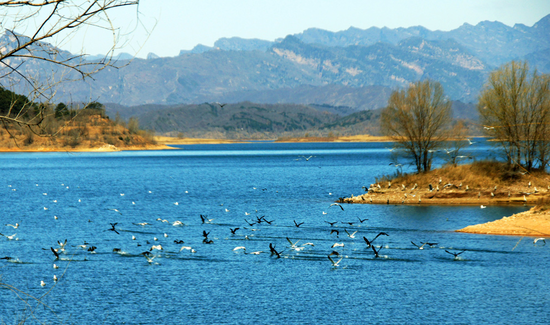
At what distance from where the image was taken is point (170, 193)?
70375 mm

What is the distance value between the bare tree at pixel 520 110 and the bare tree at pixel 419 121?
17.7 feet

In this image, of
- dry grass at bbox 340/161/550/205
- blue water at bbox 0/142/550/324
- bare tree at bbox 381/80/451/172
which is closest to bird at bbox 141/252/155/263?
blue water at bbox 0/142/550/324

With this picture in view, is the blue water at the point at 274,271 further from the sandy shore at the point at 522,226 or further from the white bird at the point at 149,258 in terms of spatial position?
the sandy shore at the point at 522,226

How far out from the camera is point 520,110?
54.4 m

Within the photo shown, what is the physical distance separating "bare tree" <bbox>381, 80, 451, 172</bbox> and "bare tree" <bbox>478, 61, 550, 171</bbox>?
539 centimetres

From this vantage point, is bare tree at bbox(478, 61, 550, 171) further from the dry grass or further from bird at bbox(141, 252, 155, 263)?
bird at bbox(141, 252, 155, 263)

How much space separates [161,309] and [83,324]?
3.05 meters

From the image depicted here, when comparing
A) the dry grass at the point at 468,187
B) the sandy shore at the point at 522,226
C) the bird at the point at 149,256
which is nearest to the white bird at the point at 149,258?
the bird at the point at 149,256

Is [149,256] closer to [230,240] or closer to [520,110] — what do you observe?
[230,240]

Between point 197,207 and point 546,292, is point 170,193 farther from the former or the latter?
point 546,292

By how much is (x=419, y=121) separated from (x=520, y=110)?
34.5ft

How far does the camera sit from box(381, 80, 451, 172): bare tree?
2334 inches

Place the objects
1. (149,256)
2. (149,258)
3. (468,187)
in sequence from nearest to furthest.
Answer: (149,258) → (149,256) → (468,187)

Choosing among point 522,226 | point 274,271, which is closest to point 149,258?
point 274,271
